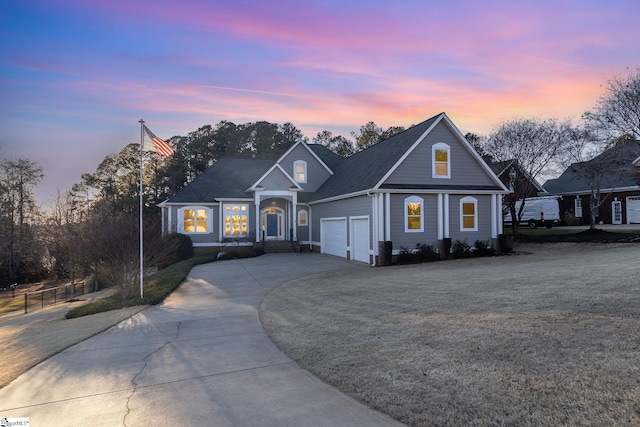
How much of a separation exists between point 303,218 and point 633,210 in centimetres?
2750

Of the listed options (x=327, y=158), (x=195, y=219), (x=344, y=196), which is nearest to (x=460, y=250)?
(x=344, y=196)

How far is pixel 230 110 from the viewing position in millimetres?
19328

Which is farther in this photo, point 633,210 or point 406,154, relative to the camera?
point 633,210

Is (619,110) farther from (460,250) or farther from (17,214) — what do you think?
(17,214)

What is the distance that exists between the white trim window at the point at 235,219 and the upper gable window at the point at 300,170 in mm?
4375

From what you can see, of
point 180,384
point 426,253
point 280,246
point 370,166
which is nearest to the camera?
point 180,384

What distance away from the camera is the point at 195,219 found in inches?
1048

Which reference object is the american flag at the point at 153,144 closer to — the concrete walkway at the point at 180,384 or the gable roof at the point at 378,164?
the concrete walkway at the point at 180,384

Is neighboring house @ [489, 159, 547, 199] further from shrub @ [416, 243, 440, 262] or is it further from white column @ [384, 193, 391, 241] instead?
white column @ [384, 193, 391, 241]

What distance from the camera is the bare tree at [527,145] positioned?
27.1 meters

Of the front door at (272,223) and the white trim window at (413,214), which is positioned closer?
the white trim window at (413,214)

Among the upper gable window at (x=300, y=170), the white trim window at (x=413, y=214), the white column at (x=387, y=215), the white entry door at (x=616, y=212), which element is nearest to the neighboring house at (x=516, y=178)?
the white entry door at (x=616, y=212)

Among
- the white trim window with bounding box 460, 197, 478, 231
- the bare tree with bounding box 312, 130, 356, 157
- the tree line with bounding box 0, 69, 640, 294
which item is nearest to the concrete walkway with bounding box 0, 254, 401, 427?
the tree line with bounding box 0, 69, 640, 294

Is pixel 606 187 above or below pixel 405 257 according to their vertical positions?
above
